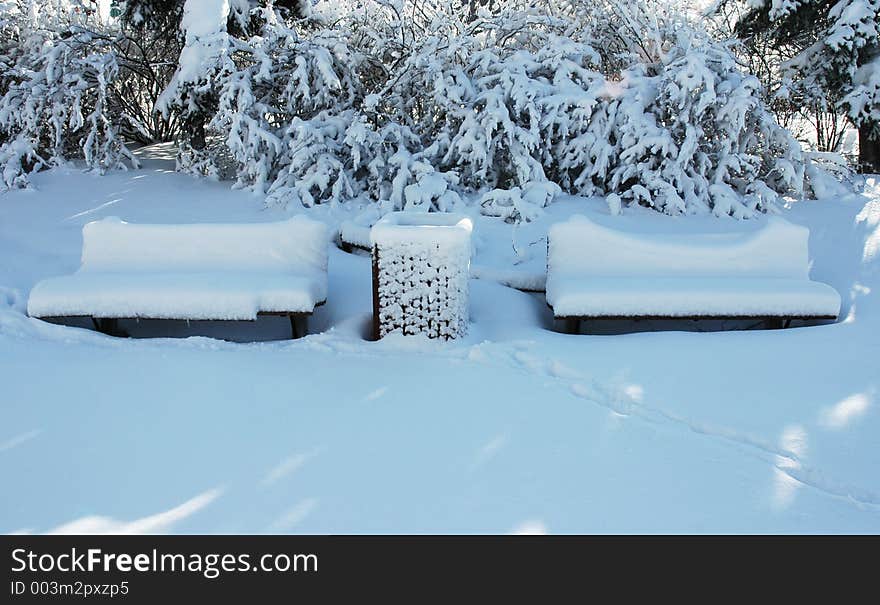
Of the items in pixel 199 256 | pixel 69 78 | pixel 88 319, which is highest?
pixel 69 78

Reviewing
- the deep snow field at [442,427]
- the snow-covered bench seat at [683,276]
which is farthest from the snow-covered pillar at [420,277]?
the snow-covered bench seat at [683,276]

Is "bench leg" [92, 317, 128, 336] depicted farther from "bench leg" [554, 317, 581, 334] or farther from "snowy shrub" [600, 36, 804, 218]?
"snowy shrub" [600, 36, 804, 218]

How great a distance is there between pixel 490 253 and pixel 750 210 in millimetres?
2684

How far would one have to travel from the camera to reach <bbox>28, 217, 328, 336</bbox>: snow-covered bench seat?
181 inches

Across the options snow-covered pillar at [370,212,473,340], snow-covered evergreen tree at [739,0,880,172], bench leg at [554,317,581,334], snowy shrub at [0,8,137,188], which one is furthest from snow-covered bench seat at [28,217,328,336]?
snow-covered evergreen tree at [739,0,880,172]

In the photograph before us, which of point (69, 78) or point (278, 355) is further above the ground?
point (69, 78)

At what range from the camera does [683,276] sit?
497 cm

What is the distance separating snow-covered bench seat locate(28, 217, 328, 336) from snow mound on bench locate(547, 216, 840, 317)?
67.0 inches
